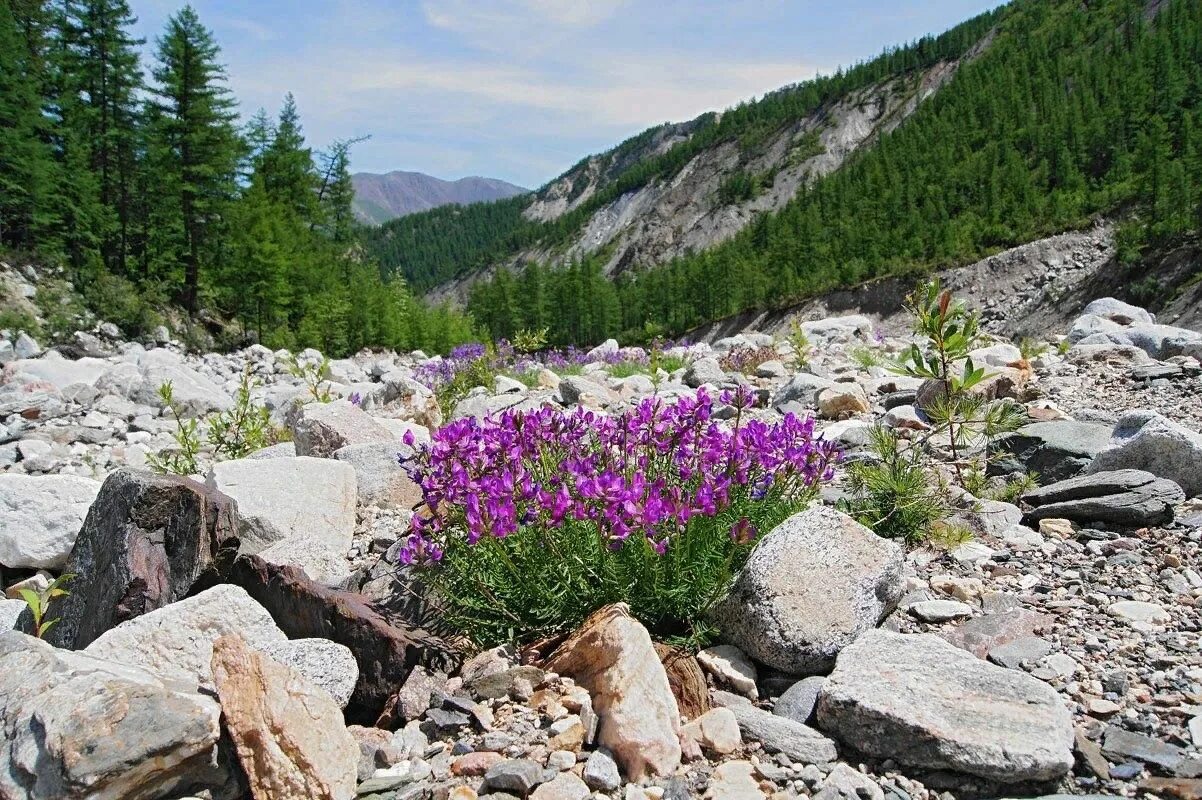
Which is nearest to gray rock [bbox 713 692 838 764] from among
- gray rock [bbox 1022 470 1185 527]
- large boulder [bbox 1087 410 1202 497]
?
gray rock [bbox 1022 470 1185 527]

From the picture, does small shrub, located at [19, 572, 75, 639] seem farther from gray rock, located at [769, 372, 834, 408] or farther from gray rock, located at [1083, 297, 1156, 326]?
gray rock, located at [1083, 297, 1156, 326]

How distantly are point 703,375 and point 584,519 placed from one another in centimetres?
933

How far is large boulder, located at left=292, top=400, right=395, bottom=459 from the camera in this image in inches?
274

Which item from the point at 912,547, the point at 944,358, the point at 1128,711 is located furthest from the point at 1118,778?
the point at 944,358

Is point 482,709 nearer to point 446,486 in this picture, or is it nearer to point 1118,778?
point 446,486

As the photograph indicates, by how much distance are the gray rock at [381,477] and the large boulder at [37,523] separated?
1.75m

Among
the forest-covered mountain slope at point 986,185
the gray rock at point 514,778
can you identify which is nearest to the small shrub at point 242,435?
the gray rock at point 514,778

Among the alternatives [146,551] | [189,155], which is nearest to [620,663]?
[146,551]

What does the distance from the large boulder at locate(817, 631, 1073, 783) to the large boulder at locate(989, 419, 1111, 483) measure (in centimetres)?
306

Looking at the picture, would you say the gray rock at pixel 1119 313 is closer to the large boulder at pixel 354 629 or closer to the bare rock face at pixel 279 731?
the large boulder at pixel 354 629

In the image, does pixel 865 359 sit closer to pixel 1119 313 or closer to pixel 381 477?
pixel 1119 313

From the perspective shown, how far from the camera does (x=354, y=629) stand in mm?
3350

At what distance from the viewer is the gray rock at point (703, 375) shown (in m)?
12.4

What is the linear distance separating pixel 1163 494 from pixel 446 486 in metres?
4.17
